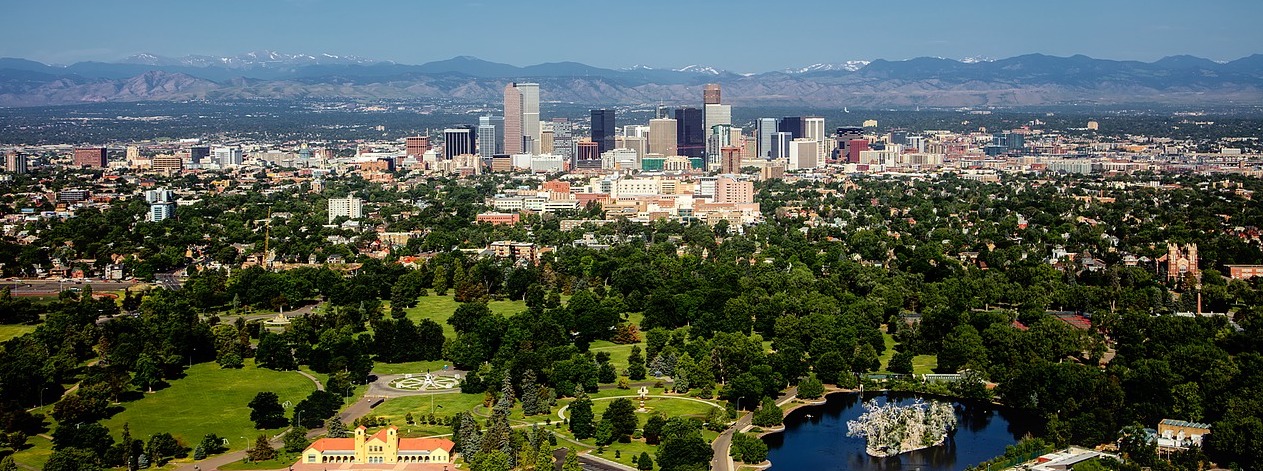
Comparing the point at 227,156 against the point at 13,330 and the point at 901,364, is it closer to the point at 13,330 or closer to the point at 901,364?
the point at 13,330

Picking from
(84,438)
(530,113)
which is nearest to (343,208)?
(84,438)

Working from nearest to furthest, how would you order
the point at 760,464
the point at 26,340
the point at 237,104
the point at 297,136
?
the point at 760,464 → the point at 26,340 → the point at 297,136 → the point at 237,104

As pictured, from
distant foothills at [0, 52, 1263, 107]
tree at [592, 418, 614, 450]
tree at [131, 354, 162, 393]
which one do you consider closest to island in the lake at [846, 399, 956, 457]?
tree at [592, 418, 614, 450]

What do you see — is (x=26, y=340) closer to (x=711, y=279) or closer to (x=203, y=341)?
(x=203, y=341)

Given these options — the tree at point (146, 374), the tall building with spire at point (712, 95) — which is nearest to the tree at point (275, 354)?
the tree at point (146, 374)

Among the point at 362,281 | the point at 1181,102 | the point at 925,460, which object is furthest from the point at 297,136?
Answer: the point at 1181,102

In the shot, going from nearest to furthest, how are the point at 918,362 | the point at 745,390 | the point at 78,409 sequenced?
the point at 78,409, the point at 745,390, the point at 918,362
